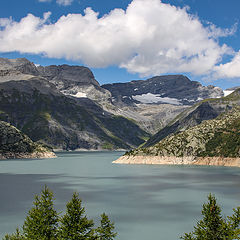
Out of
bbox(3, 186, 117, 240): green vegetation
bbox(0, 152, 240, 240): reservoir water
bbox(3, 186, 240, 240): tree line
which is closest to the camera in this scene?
bbox(3, 186, 240, 240): tree line

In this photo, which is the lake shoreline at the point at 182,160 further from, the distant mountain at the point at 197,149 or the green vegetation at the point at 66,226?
the green vegetation at the point at 66,226

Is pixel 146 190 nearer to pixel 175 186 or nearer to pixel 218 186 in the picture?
pixel 175 186

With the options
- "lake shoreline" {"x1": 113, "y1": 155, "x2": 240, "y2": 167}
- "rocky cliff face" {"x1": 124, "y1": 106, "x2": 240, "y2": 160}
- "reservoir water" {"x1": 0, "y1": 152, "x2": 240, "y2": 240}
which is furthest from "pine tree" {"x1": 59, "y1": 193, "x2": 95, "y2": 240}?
"rocky cliff face" {"x1": 124, "y1": 106, "x2": 240, "y2": 160}

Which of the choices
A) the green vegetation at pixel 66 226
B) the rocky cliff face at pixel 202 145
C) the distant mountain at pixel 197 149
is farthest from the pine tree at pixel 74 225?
the rocky cliff face at pixel 202 145

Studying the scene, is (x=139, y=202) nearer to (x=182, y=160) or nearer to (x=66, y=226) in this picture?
(x=66, y=226)

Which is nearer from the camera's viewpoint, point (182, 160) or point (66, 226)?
point (66, 226)

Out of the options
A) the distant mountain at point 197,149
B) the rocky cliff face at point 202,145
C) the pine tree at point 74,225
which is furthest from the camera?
the rocky cliff face at point 202,145

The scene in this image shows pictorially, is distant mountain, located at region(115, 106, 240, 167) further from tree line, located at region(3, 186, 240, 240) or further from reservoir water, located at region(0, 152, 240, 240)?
tree line, located at region(3, 186, 240, 240)

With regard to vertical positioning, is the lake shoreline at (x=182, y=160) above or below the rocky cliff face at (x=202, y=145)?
below

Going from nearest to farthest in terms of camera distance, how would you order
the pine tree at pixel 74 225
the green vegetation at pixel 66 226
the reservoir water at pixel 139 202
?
the pine tree at pixel 74 225 → the green vegetation at pixel 66 226 → the reservoir water at pixel 139 202

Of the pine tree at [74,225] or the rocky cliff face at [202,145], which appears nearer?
the pine tree at [74,225]

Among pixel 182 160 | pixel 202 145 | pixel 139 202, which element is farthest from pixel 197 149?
pixel 139 202

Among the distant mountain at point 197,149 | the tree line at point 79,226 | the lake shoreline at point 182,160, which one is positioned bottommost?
the tree line at point 79,226

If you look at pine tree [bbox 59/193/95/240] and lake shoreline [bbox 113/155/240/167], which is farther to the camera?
lake shoreline [bbox 113/155/240/167]
